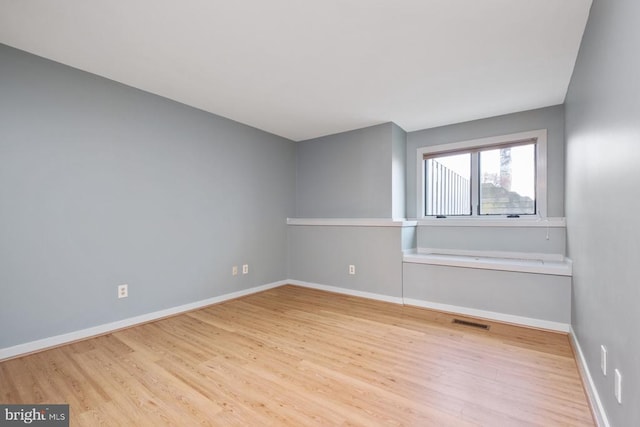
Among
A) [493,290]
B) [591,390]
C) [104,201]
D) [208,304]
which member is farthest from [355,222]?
[104,201]

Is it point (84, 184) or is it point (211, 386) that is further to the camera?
point (84, 184)

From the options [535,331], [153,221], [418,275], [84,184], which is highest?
[84,184]

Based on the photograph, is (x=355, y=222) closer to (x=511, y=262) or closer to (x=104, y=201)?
(x=511, y=262)

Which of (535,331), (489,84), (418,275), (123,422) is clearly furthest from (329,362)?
(489,84)

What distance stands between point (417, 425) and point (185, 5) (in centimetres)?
278

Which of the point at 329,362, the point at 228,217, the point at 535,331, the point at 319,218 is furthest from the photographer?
the point at 319,218

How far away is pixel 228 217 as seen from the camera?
384 cm

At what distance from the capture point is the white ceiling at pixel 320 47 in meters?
1.82

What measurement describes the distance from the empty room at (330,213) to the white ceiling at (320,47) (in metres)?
0.02

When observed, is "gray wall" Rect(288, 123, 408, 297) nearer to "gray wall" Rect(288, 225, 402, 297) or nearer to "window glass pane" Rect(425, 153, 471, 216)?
"gray wall" Rect(288, 225, 402, 297)

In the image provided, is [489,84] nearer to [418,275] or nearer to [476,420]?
[418,275]

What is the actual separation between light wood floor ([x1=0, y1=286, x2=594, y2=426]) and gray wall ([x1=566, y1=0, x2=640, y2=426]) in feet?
1.54

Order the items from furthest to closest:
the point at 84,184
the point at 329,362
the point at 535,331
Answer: the point at 535,331
the point at 84,184
the point at 329,362

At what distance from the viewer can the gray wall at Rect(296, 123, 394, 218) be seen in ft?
13.0
